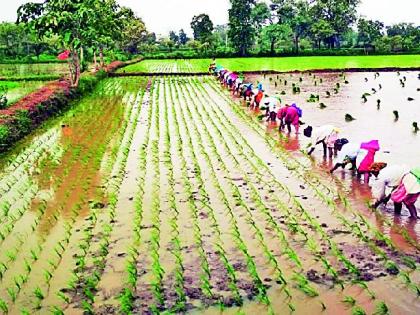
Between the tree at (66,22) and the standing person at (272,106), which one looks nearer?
the standing person at (272,106)

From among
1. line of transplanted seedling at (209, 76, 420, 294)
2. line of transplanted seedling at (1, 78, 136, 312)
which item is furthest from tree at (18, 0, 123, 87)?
line of transplanted seedling at (1, 78, 136, 312)

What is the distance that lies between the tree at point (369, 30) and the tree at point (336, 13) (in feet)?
6.93

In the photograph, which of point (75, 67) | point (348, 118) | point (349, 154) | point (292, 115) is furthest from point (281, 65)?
point (349, 154)

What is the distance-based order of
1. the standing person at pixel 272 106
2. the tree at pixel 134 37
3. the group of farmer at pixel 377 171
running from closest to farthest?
the group of farmer at pixel 377 171, the standing person at pixel 272 106, the tree at pixel 134 37

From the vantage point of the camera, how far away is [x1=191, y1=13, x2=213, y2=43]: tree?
68.9 m

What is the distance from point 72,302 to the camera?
567 centimetres

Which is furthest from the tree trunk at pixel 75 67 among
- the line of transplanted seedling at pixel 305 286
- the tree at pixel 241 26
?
the tree at pixel 241 26

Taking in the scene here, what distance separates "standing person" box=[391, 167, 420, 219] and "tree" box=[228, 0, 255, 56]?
55364mm

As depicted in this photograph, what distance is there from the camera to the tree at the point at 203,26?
2714 inches

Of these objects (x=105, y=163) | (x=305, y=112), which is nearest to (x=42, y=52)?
(x=305, y=112)

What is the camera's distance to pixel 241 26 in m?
63.2

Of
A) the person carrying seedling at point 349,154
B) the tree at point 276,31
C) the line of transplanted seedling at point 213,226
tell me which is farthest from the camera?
the tree at point 276,31

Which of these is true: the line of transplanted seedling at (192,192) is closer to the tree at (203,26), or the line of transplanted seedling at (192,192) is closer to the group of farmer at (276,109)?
the group of farmer at (276,109)

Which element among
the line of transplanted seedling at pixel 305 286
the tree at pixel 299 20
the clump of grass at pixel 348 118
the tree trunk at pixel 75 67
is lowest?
the line of transplanted seedling at pixel 305 286
